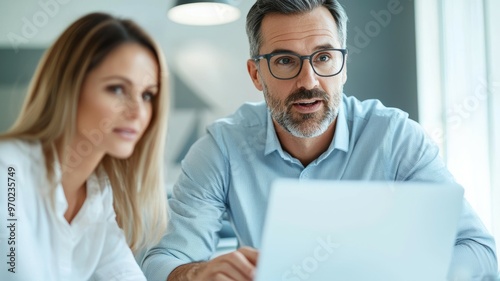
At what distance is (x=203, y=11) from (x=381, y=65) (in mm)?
1174

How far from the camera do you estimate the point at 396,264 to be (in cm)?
85

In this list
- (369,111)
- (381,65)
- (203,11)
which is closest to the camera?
(369,111)

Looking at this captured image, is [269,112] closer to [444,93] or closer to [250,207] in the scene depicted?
[250,207]

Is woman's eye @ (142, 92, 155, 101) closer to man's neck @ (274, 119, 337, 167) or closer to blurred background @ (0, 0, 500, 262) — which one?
man's neck @ (274, 119, 337, 167)

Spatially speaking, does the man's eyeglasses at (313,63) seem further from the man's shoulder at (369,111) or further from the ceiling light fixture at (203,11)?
the ceiling light fixture at (203,11)

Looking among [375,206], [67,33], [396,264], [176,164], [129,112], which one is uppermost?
[67,33]

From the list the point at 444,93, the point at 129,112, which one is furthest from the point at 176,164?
the point at 129,112

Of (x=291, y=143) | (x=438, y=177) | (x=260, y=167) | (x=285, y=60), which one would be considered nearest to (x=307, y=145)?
(x=291, y=143)

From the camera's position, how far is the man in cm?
151

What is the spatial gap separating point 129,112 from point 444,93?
2.22m

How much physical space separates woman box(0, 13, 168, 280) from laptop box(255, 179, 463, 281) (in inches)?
14.6

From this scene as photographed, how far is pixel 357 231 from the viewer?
812mm

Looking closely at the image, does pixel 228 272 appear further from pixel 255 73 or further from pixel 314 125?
pixel 255 73


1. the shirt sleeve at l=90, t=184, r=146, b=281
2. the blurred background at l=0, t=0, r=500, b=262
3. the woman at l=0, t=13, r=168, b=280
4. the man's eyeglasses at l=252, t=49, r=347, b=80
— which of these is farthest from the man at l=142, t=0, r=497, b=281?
the blurred background at l=0, t=0, r=500, b=262
